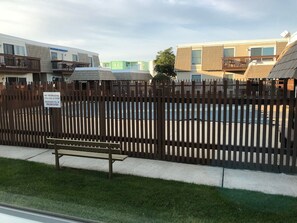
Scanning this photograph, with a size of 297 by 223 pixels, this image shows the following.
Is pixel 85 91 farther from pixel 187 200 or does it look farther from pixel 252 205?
pixel 252 205

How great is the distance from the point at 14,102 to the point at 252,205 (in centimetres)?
715

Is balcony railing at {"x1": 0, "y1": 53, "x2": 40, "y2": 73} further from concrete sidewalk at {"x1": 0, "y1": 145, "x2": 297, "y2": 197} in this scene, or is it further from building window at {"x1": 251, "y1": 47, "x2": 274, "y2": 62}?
building window at {"x1": 251, "y1": 47, "x2": 274, "y2": 62}

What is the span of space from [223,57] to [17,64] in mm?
21891

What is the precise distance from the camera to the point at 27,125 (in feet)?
27.0

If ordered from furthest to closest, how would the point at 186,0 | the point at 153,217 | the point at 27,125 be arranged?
the point at 186,0, the point at 27,125, the point at 153,217

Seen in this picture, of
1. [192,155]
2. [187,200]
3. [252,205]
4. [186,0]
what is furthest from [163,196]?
[186,0]

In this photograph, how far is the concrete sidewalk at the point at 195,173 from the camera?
5.02 meters

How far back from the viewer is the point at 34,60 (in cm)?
3100

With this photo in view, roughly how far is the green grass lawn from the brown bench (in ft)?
1.30

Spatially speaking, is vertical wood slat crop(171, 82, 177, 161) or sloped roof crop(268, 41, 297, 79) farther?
vertical wood slat crop(171, 82, 177, 161)

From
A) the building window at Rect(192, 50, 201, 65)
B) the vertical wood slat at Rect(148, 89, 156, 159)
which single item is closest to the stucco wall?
the building window at Rect(192, 50, 201, 65)

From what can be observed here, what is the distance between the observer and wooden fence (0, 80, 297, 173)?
580 cm

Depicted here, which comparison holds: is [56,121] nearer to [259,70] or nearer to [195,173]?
[195,173]

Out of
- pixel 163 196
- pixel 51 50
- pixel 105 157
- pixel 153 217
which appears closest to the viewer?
pixel 153 217
